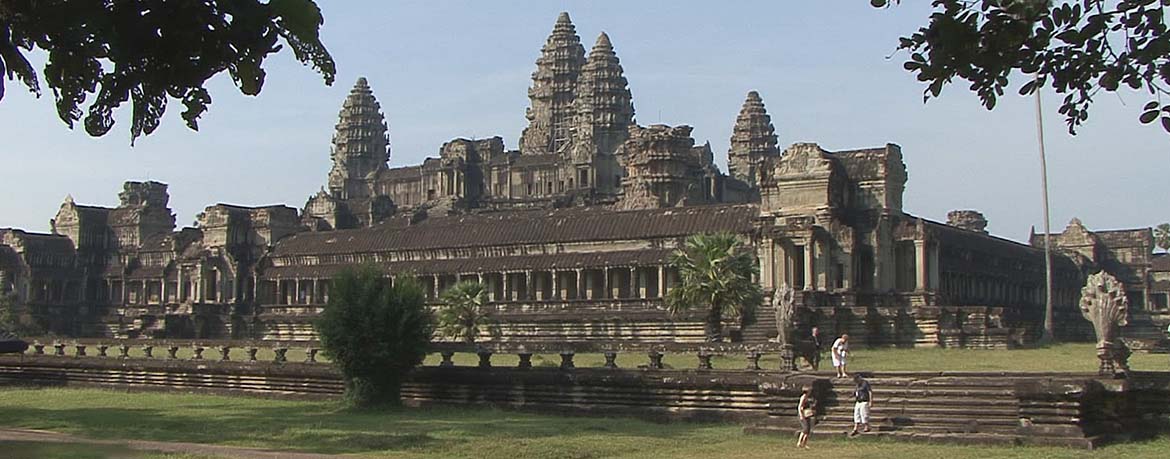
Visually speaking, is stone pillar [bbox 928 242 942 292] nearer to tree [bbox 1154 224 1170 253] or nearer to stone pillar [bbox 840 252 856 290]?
stone pillar [bbox 840 252 856 290]

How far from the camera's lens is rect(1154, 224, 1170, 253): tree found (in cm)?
12050

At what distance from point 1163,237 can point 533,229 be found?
64009 mm

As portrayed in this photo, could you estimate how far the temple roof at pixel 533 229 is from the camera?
7656 centimetres

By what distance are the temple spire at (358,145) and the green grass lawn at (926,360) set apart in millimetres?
106026

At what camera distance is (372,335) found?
3169 cm

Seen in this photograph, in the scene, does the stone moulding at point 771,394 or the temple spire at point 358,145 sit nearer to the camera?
the stone moulding at point 771,394

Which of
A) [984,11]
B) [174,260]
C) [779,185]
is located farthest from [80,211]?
[984,11]

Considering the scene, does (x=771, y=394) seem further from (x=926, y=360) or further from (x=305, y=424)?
(x=926, y=360)

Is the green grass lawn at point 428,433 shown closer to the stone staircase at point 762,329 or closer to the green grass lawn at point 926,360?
the green grass lawn at point 926,360

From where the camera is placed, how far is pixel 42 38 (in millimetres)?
6773

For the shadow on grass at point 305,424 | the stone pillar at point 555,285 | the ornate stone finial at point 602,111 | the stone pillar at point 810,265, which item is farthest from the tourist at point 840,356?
the ornate stone finial at point 602,111

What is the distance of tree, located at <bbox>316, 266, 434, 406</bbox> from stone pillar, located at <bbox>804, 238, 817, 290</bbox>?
38.1 m

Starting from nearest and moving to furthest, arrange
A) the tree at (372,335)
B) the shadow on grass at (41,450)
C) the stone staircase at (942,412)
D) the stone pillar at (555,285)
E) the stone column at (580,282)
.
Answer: the shadow on grass at (41,450), the stone staircase at (942,412), the tree at (372,335), the stone column at (580,282), the stone pillar at (555,285)

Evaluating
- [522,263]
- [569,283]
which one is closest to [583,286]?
[569,283]
